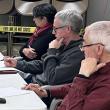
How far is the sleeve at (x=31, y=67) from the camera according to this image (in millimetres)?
2959

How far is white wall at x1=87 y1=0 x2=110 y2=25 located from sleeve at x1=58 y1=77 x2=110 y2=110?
3976 mm

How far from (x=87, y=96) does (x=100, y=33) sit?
0.32 m

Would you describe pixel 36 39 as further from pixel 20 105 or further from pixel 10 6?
pixel 10 6

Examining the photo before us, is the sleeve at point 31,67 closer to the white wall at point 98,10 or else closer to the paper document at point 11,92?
the paper document at point 11,92

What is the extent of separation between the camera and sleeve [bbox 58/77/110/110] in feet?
4.99

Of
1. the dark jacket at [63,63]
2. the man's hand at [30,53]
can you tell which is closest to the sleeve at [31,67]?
the man's hand at [30,53]

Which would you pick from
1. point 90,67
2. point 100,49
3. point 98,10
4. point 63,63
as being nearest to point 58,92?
point 63,63

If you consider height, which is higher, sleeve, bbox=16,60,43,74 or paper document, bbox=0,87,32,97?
paper document, bbox=0,87,32,97

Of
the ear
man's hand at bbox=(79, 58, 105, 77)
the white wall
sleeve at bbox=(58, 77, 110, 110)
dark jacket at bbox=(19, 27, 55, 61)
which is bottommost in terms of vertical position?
the white wall

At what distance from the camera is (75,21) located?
2557mm

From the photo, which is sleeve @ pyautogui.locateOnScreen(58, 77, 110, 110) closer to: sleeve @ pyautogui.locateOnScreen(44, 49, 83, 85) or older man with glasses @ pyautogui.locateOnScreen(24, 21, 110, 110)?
older man with glasses @ pyautogui.locateOnScreen(24, 21, 110, 110)

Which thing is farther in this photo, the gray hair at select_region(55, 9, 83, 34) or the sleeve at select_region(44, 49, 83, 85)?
the gray hair at select_region(55, 9, 83, 34)

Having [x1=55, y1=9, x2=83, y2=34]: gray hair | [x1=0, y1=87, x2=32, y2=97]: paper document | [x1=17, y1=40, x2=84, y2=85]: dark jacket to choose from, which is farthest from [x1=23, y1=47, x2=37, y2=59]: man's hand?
[x1=0, y1=87, x2=32, y2=97]: paper document

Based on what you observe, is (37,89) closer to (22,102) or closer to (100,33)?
(22,102)
